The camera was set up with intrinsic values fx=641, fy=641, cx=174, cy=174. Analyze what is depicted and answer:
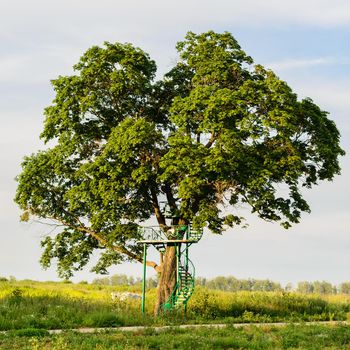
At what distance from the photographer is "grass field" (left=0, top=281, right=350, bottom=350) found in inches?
739

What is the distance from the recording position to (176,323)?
88.5ft

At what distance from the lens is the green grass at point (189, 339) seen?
18.1m

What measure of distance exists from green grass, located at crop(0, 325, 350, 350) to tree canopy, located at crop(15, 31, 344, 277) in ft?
37.1

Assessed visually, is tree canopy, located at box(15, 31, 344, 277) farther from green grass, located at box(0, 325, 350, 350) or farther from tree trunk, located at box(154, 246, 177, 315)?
green grass, located at box(0, 325, 350, 350)

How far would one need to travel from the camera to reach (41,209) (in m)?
37.8

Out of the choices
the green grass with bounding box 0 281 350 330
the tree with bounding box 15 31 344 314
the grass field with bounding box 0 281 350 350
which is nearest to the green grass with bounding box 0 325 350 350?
the grass field with bounding box 0 281 350 350

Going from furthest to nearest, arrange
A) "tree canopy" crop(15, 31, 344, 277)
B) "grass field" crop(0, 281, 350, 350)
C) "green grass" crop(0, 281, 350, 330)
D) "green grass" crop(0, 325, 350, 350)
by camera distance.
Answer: "tree canopy" crop(15, 31, 344, 277) → "green grass" crop(0, 281, 350, 330) → "grass field" crop(0, 281, 350, 350) → "green grass" crop(0, 325, 350, 350)

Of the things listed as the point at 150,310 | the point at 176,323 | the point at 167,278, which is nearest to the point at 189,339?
the point at 176,323

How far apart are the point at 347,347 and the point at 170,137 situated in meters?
16.4

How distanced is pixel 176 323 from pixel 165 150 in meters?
11.0

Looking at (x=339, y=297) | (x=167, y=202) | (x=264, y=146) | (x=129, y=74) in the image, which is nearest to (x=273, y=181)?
(x=264, y=146)

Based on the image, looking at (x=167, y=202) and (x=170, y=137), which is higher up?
(x=170, y=137)

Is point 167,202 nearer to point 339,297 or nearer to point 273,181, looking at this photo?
point 273,181

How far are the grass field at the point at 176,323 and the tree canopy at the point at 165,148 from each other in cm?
499
